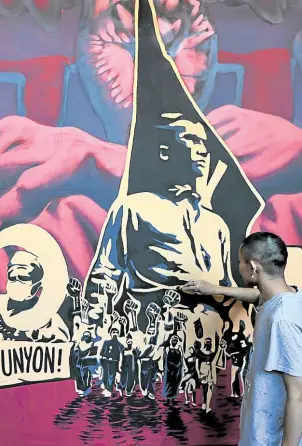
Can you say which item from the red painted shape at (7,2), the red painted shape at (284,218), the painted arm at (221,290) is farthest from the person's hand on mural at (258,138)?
the red painted shape at (7,2)

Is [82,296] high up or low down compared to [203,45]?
down

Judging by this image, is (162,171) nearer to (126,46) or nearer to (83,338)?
(126,46)

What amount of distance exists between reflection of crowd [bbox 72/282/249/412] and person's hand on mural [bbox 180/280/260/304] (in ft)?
0.27

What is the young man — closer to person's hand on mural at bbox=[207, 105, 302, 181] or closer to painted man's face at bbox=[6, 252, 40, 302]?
person's hand on mural at bbox=[207, 105, 302, 181]

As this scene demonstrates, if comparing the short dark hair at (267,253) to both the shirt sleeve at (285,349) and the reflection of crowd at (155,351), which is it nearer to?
the shirt sleeve at (285,349)

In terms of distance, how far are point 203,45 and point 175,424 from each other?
5.16ft

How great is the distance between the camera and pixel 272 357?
4.71 ft

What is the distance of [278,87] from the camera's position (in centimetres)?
218

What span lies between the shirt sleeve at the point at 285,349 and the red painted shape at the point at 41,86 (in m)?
1.21

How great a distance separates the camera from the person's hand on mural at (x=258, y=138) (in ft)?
7.06

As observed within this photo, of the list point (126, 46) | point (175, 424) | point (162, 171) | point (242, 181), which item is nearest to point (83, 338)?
point (175, 424)

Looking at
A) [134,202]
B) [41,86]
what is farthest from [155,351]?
[41,86]

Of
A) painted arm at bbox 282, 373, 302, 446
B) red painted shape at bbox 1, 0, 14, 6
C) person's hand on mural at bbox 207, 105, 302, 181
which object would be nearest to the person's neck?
painted arm at bbox 282, 373, 302, 446

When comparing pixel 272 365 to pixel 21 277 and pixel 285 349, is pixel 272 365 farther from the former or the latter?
pixel 21 277
